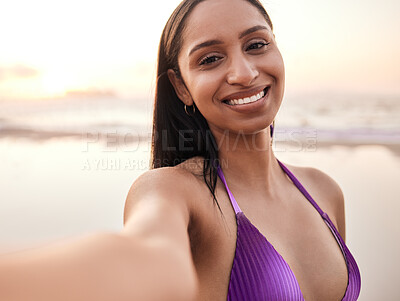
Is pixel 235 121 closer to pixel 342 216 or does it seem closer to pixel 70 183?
pixel 342 216

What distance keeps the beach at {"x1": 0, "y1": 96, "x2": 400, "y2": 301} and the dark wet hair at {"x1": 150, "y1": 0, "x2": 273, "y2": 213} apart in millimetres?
1945

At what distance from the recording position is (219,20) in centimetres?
141

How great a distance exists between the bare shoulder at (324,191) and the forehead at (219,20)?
0.79 m

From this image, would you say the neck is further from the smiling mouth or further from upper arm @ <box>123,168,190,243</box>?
upper arm @ <box>123,168,190,243</box>

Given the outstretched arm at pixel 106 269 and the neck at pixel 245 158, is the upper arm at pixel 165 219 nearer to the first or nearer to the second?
the outstretched arm at pixel 106 269

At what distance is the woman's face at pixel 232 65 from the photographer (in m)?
1.42

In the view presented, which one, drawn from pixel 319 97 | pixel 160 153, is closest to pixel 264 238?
pixel 160 153

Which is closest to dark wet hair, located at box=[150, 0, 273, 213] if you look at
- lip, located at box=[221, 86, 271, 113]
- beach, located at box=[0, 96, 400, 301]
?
lip, located at box=[221, 86, 271, 113]

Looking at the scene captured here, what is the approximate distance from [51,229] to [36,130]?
182cm

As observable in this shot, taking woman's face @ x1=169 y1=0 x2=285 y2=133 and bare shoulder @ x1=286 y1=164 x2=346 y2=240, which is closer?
woman's face @ x1=169 y1=0 x2=285 y2=133

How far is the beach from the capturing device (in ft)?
12.9

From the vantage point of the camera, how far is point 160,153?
1702 mm

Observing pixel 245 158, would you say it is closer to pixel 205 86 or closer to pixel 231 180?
pixel 231 180

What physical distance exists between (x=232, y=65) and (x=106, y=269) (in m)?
0.98
